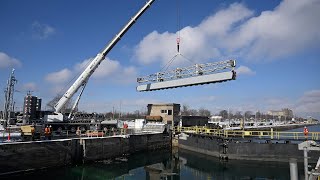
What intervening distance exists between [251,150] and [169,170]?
8483 mm

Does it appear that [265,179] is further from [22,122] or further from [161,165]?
[22,122]

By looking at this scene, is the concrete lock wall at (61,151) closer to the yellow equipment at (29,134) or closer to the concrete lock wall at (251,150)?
the yellow equipment at (29,134)

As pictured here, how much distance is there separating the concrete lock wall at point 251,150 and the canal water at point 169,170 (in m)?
0.62

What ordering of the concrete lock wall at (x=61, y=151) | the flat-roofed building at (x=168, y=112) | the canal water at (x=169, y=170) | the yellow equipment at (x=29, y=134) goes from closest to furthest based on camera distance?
the concrete lock wall at (x=61, y=151) → the canal water at (x=169, y=170) → the yellow equipment at (x=29, y=134) → the flat-roofed building at (x=168, y=112)

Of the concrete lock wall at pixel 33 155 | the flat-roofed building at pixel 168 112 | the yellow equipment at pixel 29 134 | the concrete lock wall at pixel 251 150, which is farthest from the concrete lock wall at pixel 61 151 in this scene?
the flat-roofed building at pixel 168 112

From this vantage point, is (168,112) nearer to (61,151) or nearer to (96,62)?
(96,62)

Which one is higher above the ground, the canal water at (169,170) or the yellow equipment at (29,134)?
the yellow equipment at (29,134)

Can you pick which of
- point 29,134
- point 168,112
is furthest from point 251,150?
point 168,112

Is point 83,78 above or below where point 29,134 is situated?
above

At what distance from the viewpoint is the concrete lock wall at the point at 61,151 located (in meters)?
18.9

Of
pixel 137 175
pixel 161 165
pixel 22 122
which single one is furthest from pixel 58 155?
pixel 22 122

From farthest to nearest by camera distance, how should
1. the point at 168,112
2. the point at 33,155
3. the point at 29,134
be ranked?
1. the point at 168,112
2. the point at 29,134
3. the point at 33,155

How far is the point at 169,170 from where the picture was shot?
24078 mm

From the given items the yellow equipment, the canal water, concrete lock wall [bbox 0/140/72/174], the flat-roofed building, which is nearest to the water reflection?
the canal water
